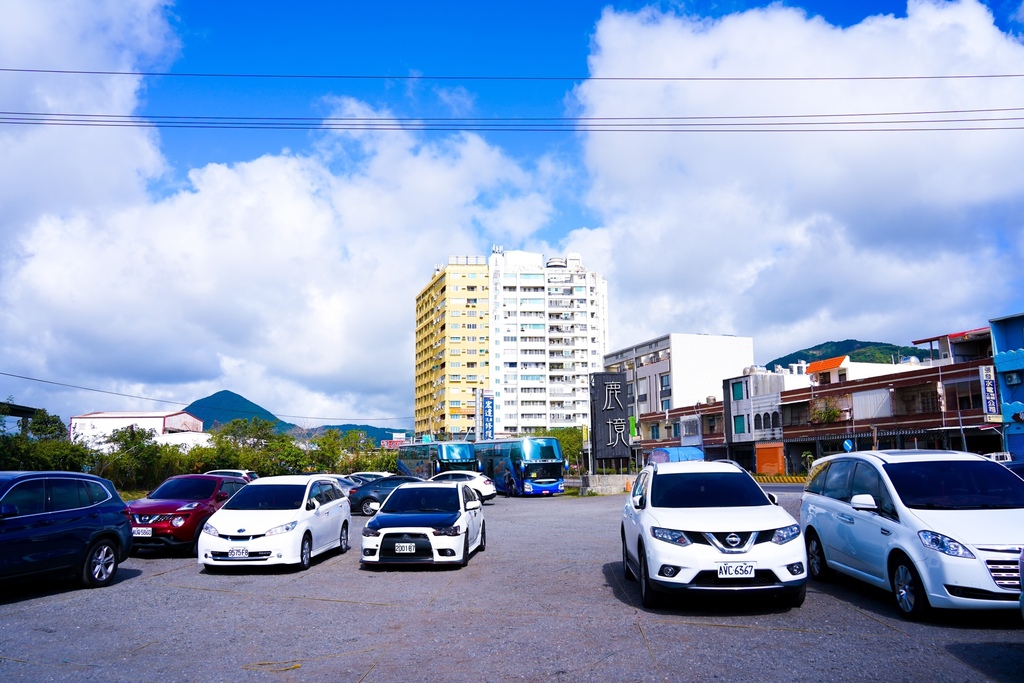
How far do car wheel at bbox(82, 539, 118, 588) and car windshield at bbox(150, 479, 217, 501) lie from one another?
4.34m

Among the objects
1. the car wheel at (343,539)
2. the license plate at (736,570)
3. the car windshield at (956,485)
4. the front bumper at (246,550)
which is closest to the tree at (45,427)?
the car wheel at (343,539)

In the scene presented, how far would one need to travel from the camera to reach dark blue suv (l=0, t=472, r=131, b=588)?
9570mm

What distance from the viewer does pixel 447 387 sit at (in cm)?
12119

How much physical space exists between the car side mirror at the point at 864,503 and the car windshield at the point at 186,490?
12405 mm

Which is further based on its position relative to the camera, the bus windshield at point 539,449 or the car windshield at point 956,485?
the bus windshield at point 539,449

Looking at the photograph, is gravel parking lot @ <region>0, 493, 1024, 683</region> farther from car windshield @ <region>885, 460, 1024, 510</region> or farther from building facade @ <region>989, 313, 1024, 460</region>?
building facade @ <region>989, 313, 1024, 460</region>

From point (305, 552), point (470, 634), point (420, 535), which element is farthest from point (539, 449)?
point (470, 634)

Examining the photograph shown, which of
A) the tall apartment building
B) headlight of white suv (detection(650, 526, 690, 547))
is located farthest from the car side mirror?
the tall apartment building

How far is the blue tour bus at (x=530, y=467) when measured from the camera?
43938 millimetres

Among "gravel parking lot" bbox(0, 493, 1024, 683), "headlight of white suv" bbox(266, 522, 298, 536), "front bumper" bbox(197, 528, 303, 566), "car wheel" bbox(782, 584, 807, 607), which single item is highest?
"headlight of white suv" bbox(266, 522, 298, 536)

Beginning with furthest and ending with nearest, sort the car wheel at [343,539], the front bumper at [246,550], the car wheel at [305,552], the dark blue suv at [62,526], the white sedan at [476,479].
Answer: the white sedan at [476,479], the car wheel at [343,539], the car wheel at [305,552], the front bumper at [246,550], the dark blue suv at [62,526]

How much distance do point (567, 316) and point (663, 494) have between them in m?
115

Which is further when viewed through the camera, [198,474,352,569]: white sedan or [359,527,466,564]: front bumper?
[359,527,466,564]: front bumper

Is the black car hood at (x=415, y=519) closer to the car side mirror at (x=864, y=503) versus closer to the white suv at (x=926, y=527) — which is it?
the white suv at (x=926, y=527)
